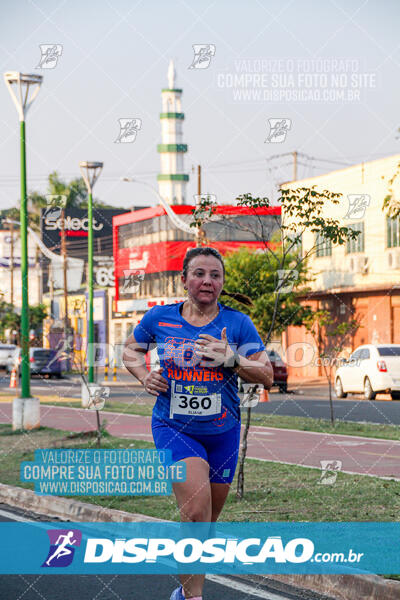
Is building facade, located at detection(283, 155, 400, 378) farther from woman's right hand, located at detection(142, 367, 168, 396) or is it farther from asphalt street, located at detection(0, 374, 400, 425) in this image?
woman's right hand, located at detection(142, 367, 168, 396)

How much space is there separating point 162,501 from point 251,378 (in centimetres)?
451

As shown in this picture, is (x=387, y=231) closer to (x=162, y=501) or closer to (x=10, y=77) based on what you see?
(x=10, y=77)

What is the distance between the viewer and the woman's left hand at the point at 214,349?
5.06 meters

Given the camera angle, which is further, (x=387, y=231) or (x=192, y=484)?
(x=387, y=231)

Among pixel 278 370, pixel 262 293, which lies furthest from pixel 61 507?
pixel 262 293

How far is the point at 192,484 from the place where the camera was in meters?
5.09

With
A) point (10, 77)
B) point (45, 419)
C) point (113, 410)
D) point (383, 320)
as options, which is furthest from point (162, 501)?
point (383, 320)

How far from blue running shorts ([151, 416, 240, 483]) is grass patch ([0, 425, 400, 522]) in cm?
282

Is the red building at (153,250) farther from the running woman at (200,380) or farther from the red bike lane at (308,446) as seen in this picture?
the running woman at (200,380)

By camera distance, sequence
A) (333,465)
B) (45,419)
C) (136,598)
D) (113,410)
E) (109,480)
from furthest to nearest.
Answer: (113,410) → (45,419) → (333,465) → (109,480) → (136,598)

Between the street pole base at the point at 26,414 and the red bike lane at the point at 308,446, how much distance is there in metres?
0.75

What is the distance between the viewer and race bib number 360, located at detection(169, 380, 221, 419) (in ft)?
17.0

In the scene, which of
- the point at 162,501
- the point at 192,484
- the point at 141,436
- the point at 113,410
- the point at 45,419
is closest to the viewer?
the point at 192,484

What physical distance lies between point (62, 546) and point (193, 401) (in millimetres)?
3235
